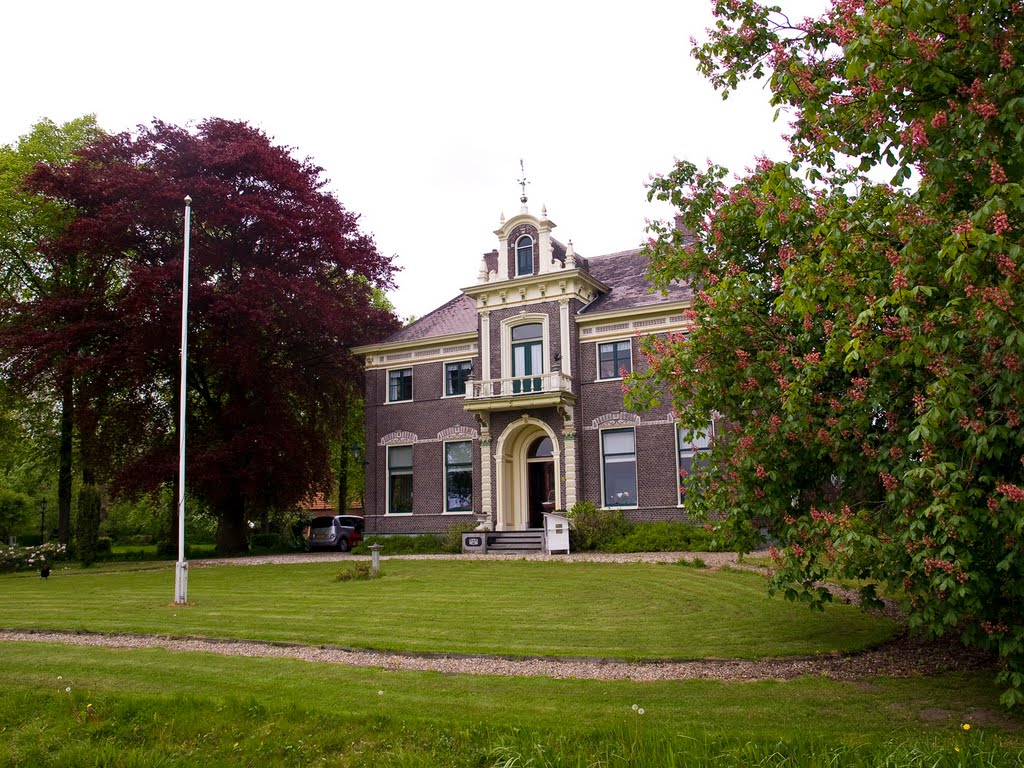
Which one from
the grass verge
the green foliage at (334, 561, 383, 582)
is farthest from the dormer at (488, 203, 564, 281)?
the grass verge

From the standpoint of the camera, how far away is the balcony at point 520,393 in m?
25.1

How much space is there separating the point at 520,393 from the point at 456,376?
12.1 ft

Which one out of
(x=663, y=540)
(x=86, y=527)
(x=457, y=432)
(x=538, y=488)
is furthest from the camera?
(x=86, y=527)

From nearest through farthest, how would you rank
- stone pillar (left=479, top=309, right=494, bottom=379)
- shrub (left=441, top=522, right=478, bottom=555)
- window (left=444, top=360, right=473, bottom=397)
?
shrub (left=441, top=522, right=478, bottom=555) → stone pillar (left=479, top=309, right=494, bottom=379) → window (left=444, top=360, right=473, bottom=397)

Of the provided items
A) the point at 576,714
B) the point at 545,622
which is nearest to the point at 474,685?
the point at 576,714

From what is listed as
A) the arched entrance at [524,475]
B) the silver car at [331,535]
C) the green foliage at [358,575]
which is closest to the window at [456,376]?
the arched entrance at [524,475]

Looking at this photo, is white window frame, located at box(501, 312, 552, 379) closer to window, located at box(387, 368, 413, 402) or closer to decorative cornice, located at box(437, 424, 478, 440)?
decorative cornice, located at box(437, 424, 478, 440)

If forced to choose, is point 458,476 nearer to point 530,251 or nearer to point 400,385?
point 400,385

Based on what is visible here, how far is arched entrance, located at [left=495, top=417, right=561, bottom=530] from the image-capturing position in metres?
26.6

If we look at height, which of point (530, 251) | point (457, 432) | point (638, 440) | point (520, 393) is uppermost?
point (530, 251)

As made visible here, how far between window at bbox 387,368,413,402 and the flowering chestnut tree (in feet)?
70.8

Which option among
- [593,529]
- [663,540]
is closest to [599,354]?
[593,529]

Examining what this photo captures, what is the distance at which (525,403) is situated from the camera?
84.1ft

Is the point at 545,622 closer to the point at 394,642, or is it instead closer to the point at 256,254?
the point at 394,642
